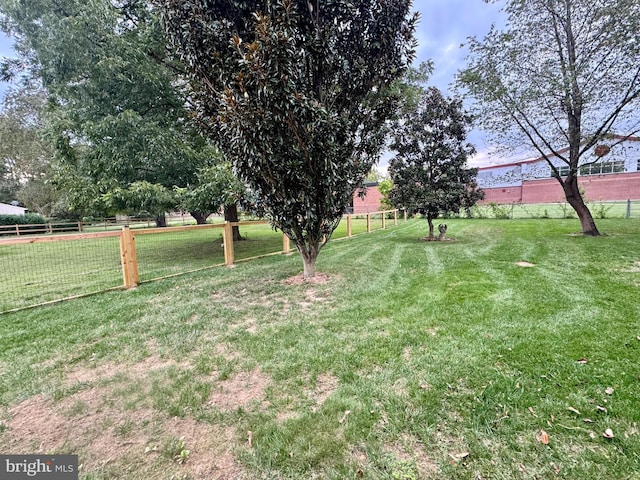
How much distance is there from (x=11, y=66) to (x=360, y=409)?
11438mm

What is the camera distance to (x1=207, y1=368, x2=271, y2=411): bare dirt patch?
6.59ft

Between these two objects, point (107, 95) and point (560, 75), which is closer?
point (107, 95)

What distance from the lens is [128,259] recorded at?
5090 mm

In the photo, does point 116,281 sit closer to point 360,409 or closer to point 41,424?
point 41,424

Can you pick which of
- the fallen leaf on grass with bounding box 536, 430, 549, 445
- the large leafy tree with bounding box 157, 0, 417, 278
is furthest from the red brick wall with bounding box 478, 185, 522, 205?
the fallen leaf on grass with bounding box 536, 430, 549, 445

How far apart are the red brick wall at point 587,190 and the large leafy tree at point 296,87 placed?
1831cm

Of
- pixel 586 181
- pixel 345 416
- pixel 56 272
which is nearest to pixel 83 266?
pixel 56 272

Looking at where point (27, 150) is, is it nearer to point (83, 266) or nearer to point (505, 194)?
point (83, 266)

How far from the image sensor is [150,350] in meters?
2.81

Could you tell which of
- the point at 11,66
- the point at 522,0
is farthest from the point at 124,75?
the point at 522,0

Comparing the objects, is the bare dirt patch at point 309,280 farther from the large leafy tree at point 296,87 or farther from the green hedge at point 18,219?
the green hedge at point 18,219

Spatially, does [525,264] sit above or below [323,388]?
above

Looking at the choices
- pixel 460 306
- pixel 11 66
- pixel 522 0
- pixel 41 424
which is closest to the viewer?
pixel 41 424

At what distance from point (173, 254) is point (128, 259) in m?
4.37
